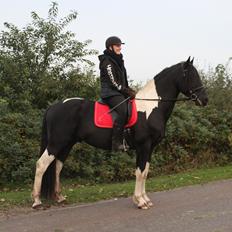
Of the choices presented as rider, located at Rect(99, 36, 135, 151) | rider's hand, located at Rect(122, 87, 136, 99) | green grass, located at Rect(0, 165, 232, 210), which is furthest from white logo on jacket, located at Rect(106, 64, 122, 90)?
green grass, located at Rect(0, 165, 232, 210)

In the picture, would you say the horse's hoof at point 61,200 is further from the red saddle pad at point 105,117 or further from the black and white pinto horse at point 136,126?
the red saddle pad at point 105,117

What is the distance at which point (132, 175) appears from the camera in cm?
1114

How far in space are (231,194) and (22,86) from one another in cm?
711

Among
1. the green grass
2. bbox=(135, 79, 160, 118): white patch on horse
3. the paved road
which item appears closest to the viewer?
the paved road

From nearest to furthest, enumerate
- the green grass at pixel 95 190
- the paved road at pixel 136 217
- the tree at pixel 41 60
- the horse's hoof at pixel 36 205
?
the paved road at pixel 136 217, the horse's hoof at pixel 36 205, the green grass at pixel 95 190, the tree at pixel 41 60

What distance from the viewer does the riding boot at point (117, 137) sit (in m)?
7.32

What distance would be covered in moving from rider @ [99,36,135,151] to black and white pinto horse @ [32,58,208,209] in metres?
0.26

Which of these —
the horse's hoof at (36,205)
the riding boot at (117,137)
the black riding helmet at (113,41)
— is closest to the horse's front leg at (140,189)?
the riding boot at (117,137)

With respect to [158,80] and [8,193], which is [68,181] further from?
[158,80]

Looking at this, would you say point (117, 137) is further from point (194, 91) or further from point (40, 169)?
point (194, 91)

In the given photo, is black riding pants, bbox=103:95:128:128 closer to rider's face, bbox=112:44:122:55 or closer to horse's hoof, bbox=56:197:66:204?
rider's face, bbox=112:44:122:55

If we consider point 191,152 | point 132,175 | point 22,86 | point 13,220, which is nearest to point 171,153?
point 191,152

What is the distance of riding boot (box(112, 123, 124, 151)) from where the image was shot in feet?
24.0

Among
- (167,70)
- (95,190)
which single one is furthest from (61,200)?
(167,70)
